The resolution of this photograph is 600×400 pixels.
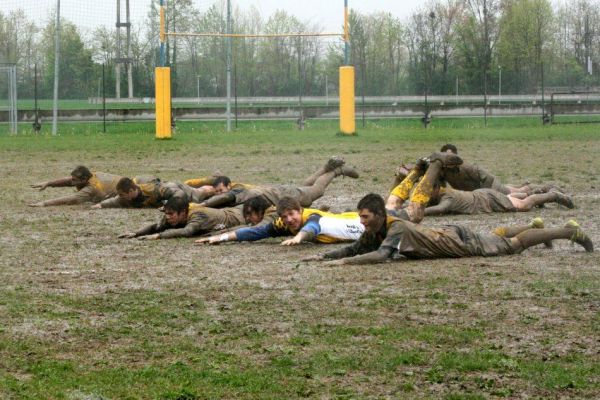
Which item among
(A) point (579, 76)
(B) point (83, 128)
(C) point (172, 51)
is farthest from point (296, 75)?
(A) point (579, 76)

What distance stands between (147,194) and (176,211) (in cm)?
332

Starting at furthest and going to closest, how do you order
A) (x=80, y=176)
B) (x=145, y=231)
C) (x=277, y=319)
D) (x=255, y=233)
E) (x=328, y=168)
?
(x=80, y=176) → (x=328, y=168) → (x=145, y=231) → (x=255, y=233) → (x=277, y=319)

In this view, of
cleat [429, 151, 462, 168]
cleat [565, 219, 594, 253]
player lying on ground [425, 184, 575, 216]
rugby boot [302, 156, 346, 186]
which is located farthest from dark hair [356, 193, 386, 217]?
rugby boot [302, 156, 346, 186]

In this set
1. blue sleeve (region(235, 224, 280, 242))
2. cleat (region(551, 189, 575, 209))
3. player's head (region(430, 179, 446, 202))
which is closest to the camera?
blue sleeve (region(235, 224, 280, 242))

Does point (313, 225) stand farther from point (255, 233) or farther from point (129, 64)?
point (129, 64)

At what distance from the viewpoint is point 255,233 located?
485 inches

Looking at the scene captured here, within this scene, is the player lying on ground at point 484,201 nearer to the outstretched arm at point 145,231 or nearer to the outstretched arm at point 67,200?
the outstretched arm at point 145,231

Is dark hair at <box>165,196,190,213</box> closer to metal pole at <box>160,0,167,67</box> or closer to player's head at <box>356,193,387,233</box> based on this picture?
player's head at <box>356,193,387,233</box>

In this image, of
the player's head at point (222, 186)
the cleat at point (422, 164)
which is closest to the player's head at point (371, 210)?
the cleat at point (422, 164)

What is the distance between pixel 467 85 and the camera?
162 ft

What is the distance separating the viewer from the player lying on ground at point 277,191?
14.2m

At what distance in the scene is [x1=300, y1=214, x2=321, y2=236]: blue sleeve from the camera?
11.9 meters

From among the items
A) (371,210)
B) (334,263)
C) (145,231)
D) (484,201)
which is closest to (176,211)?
(145,231)

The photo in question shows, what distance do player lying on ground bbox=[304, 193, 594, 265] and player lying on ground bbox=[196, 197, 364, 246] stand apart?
988mm
